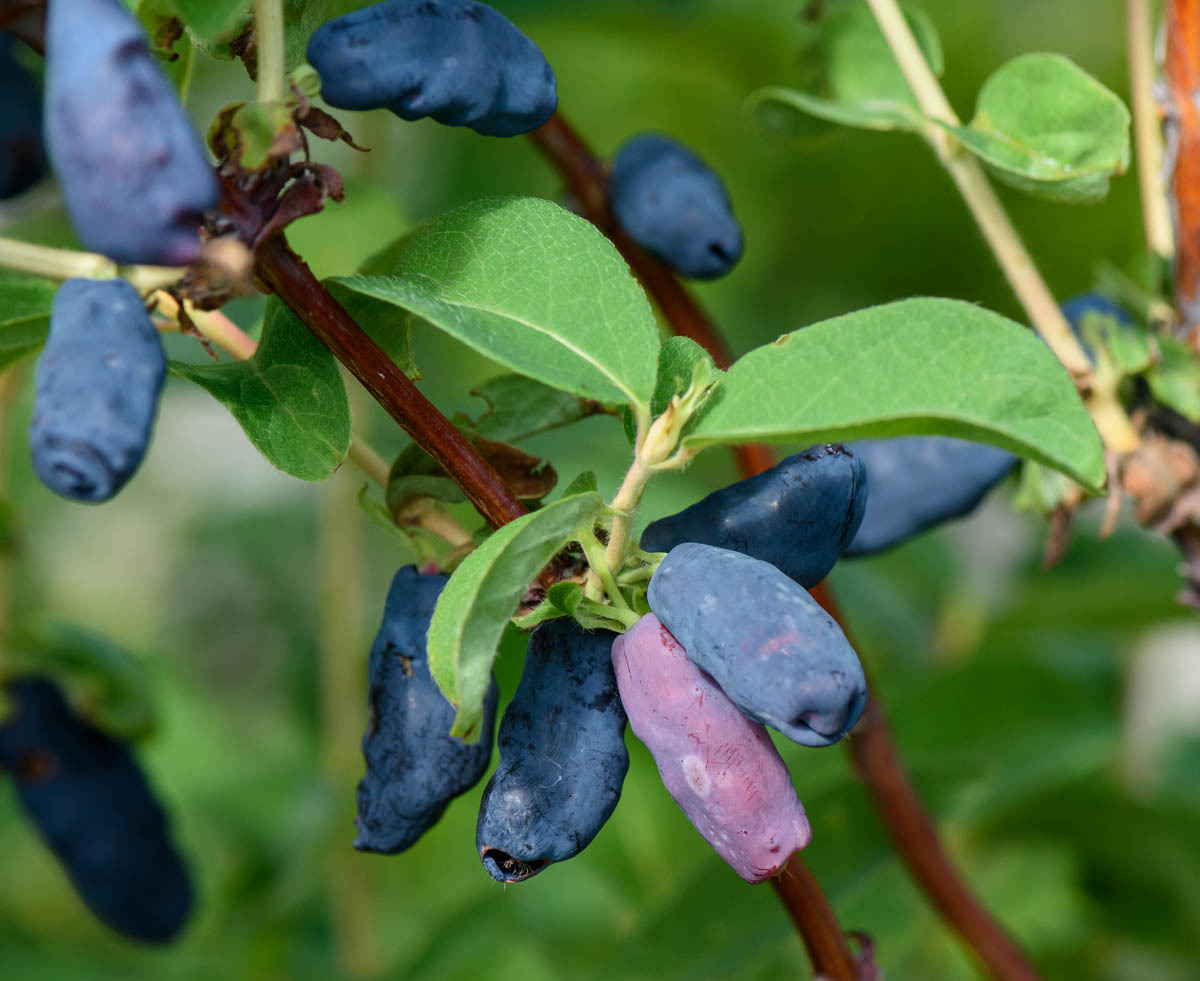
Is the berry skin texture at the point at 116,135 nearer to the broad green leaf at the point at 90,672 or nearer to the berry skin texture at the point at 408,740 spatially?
the berry skin texture at the point at 408,740

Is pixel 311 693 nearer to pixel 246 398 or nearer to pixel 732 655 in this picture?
pixel 246 398

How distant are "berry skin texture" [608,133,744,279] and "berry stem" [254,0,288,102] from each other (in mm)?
343

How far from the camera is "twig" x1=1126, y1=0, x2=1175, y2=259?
899 millimetres

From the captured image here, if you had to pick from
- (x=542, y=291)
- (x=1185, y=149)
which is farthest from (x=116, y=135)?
(x=1185, y=149)

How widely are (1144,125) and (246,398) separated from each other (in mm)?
663

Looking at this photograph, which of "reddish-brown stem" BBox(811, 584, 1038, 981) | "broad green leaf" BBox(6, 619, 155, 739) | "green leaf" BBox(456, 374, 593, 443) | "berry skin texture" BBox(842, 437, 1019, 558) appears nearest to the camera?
"green leaf" BBox(456, 374, 593, 443)

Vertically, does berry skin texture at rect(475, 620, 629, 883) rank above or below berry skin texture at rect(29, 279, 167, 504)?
below

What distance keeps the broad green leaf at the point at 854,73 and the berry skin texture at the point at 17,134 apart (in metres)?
0.50

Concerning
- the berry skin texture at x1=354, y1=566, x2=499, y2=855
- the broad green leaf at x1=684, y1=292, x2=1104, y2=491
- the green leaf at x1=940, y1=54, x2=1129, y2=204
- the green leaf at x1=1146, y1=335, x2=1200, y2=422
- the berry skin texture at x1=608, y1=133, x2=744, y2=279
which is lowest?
the green leaf at x1=1146, y1=335, x2=1200, y2=422

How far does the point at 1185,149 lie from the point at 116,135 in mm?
658

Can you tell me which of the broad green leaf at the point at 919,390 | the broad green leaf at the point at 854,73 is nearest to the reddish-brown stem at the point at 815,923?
the broad green leaf at the point at 919,390

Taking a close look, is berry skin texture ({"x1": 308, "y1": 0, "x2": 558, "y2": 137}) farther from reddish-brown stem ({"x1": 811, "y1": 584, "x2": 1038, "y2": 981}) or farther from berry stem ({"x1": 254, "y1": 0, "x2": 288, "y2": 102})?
reddish-brown stem ({"x1": 811, "y1": 584, "x2": 1038, "y2": 981})

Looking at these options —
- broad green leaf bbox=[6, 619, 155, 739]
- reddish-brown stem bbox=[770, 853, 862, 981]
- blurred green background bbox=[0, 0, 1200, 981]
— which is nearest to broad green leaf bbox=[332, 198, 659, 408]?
reddish-brown stem bbox=[770, 853, 862, 981]

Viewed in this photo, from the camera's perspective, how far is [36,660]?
1073mm
